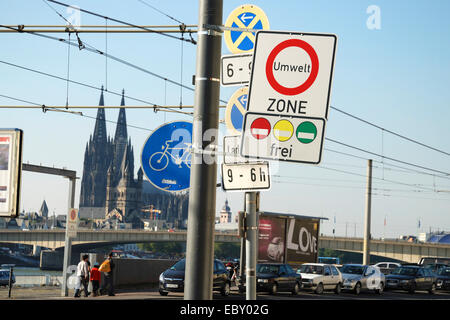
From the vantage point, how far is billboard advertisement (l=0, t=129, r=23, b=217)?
7.81 metres

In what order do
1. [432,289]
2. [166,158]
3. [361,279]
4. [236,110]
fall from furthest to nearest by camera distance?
[432,289] < [361,279] < [166,158] < [236,110]

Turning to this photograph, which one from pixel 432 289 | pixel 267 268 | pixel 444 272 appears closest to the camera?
pixel 267 268

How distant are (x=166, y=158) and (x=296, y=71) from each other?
655cm

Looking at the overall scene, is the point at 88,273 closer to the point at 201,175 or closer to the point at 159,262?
the point at 159,262

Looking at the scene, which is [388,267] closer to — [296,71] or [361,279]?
[361,279]

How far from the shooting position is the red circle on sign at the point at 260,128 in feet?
18.0

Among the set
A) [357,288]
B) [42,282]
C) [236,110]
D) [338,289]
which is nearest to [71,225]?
[338,289]

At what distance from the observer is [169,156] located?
1166 centimetres

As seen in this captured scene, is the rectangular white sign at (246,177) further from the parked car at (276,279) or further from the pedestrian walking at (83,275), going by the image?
the parked car at (276,279)

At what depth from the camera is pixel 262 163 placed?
6.58 metres

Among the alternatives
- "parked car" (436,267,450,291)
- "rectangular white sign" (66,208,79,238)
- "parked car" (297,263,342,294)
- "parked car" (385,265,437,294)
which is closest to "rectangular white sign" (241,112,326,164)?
"rectangular white sign" (66,208,79,238)

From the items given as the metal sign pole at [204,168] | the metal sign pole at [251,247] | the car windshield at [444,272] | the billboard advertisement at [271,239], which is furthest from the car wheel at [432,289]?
the metal sign pole at [204,168]

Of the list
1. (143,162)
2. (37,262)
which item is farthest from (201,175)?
(37,262)

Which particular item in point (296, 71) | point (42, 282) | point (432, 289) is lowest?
point (42, 282)
